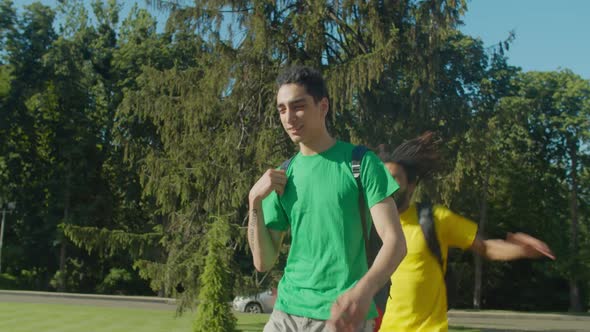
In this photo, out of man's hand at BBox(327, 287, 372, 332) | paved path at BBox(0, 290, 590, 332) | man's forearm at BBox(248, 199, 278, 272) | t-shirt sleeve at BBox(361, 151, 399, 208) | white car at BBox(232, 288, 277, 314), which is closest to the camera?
man's hand at BBox(327, 287, 372, 332)

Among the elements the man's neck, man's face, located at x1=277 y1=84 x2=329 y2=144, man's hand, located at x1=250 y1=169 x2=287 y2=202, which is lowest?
man's hand, located at x1=250 y1=169 x2=287 y2=202

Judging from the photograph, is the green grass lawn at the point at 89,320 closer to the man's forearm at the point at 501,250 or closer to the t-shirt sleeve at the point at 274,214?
the man's forearm at the point at 501,250

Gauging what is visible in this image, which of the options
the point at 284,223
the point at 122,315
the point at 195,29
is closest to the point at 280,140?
the point at 195,29

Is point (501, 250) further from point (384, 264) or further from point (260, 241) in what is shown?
point (384, 264)

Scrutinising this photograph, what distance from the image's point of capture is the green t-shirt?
271 centimetres

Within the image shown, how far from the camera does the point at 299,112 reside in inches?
111

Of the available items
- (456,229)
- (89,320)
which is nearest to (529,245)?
(456,229)

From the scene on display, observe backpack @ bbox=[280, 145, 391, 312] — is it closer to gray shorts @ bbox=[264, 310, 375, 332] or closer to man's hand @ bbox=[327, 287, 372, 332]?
gray shorts @ bbox=[264, 310, 375, 332]

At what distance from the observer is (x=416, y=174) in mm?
4840

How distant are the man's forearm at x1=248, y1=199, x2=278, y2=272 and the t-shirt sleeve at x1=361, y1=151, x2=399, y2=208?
510 millimetres

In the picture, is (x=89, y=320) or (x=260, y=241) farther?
(x=89, y=320)

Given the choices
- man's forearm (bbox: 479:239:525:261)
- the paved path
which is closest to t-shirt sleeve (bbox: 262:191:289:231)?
man's forearm (bbox: 479:239:525:261)

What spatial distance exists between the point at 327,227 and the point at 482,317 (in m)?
31.2

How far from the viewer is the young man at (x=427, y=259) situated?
4.54 m
